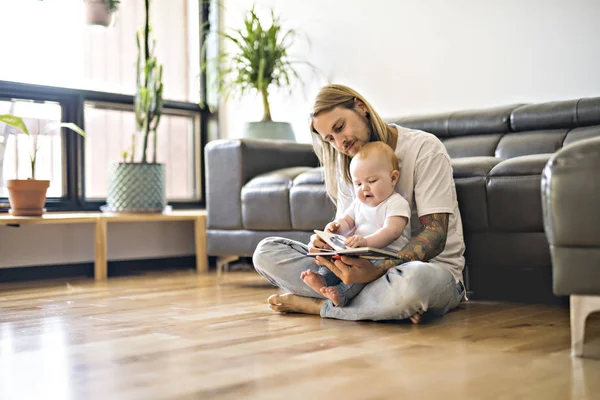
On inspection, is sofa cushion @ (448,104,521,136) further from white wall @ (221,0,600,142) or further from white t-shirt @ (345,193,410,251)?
white t-shirt @ (345,193,410,251)

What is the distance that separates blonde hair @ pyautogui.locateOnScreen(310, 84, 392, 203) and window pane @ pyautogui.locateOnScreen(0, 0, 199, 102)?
7.07 feet

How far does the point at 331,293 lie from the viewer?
2.01 metres

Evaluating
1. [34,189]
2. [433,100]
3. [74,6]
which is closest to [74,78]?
[74,6]

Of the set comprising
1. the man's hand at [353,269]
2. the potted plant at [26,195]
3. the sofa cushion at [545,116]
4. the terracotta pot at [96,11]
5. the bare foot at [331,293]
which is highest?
the terracotta pot at [96,11]

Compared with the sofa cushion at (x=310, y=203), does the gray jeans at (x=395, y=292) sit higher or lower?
lower

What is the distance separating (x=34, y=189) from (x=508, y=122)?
6.95 ft

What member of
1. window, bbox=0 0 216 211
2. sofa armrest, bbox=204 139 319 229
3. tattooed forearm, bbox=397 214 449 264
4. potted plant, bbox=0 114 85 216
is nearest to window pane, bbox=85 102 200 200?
window, bbox=0 0 216 211

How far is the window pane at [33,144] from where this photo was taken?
11.9 ft

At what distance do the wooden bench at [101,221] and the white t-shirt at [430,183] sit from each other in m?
1.82

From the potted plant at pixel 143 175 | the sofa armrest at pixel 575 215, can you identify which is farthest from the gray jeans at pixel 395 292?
the potted plant at pixel 143 175

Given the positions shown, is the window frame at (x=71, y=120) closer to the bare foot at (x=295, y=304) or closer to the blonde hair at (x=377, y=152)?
the bare foot at (x=295, y=304)

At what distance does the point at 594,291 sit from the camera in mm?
1493

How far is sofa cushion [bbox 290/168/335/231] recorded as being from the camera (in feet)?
9.50

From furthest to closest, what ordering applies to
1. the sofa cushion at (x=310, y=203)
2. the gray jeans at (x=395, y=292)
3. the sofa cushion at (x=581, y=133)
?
1. the sofa cushion at (x=310, y=203)
2. the sofa cushion at (x=581, y=133)
3. the gray jeans at (x=395, y=292)
